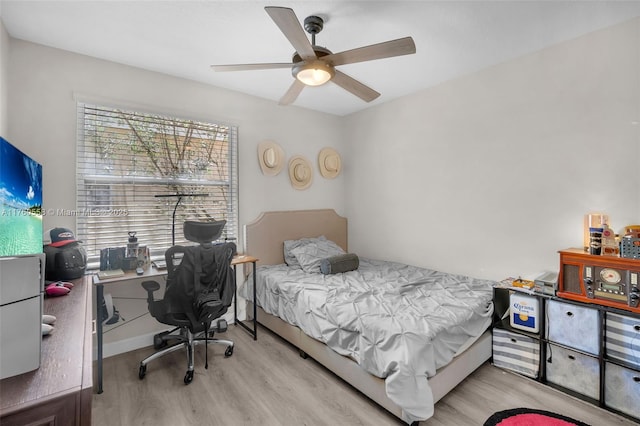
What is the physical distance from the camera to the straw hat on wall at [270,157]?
3.55 metres

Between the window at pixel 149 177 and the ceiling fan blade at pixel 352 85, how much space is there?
5.34 feet

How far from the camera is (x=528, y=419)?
1833 mm

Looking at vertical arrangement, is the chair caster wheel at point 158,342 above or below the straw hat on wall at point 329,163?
below

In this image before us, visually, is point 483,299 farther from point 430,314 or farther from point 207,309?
point 207,309

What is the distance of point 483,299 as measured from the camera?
2.38 metres

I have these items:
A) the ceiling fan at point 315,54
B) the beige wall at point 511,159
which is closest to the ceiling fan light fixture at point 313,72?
the ceiling fan at point 315,54

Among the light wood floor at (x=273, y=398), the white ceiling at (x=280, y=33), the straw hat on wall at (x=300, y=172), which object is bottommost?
the light wood floor at (x=273, y=398)

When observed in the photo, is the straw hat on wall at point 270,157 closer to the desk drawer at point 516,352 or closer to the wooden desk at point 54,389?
the wooden desk at point 54,389

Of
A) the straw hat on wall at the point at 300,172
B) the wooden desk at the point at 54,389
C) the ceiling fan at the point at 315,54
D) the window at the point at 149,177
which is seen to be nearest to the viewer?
the wooden desk at the point at 54,389

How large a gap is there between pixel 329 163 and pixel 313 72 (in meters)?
2.21

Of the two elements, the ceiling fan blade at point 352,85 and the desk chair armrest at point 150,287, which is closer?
the ceiling fan blade at point 352,85

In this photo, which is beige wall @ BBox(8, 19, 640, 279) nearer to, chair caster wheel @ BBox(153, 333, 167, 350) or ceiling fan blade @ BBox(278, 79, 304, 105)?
ceiling fan blade @ BBox(278, 79, 304, 105)

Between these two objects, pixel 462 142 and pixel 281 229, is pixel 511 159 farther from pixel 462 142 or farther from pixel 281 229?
pixel 281 229

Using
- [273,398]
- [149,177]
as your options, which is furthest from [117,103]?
[273,398]
